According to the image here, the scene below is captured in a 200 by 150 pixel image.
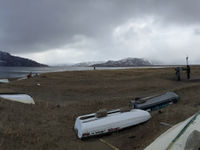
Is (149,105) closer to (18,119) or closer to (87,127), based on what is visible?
(87,127)

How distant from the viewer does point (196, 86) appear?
1300 centimetres

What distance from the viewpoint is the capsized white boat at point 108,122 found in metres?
5.81

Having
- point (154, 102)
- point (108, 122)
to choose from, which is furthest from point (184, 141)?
point (154, 102)

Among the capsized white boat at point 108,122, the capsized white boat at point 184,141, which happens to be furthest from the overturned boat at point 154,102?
the capsized white boat at point 184,141

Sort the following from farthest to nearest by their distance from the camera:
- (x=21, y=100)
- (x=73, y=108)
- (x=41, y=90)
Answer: (x=41, y=90) < (x=21, y=100) < (x=73, y=108)

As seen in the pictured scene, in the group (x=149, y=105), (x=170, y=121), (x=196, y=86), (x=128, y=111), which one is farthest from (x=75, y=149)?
(x=196, y=86)

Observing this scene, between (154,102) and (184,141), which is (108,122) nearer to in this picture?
(184,141)

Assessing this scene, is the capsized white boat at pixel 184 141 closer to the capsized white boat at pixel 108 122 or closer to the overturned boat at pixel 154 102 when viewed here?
the capsized white boat at pixel 108 122

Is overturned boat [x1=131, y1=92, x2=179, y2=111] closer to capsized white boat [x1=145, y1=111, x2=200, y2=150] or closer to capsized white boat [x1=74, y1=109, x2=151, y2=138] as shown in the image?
capsized white boat [x1=74, y1=109, x2=151, y2=138]

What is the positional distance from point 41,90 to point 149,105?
11162 millimetres

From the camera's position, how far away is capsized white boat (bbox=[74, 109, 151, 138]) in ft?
19.1

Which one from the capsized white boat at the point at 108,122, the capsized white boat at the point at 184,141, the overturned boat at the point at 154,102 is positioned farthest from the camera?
the overturned boat at the point at 154,102

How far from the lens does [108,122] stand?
611 cm

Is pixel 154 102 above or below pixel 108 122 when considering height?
above
